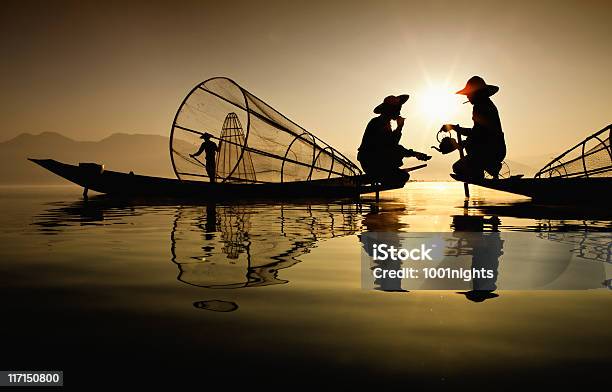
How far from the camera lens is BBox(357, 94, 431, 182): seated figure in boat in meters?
16.0

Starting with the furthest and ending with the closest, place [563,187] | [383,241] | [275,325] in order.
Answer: [563,187], [383,241], [275,325]

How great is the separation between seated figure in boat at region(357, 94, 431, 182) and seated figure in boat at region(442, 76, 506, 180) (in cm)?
320

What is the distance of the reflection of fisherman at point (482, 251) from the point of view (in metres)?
3.99

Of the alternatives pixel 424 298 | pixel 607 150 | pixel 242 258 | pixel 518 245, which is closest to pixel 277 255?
pixel 242 258

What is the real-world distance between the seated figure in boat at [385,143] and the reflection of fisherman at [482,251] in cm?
610

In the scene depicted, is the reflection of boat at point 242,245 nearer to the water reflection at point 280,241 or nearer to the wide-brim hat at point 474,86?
the water reflection at point 280,241

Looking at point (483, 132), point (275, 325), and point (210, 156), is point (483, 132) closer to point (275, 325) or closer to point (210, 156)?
point (275, 325)

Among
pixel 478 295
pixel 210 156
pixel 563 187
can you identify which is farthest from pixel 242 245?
pixel 210 156

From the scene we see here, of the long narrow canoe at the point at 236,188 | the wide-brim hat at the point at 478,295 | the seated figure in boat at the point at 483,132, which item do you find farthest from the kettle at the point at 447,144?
the wide-brim hat at the point at 478,295

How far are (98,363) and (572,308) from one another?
286 cm

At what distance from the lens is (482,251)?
21.0 ft

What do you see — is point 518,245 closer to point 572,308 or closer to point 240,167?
point 572,308

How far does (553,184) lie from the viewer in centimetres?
1491

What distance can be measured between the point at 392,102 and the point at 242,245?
1019cm
